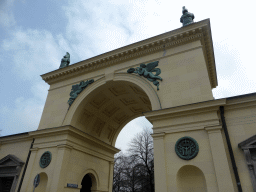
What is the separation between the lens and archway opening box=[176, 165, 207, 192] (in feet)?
27.5

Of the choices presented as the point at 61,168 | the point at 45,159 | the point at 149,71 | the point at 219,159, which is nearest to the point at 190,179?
the point at 219,159

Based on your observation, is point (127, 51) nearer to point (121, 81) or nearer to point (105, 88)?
point (121, 81)

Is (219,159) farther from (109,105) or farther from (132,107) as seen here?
(109,105)

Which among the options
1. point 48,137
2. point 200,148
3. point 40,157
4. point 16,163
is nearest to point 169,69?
point 200,148

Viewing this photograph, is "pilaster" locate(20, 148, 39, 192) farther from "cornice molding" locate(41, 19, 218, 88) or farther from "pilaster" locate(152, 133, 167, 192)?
"pilaster" locate(152, 133, 167, 192)

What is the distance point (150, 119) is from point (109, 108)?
6.64 metres

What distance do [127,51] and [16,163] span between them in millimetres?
11899

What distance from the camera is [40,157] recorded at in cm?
1298

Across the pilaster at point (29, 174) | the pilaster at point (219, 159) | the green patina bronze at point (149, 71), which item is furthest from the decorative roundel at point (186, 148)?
the pilaster at point (29, 174)

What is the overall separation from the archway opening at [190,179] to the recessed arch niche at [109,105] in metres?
3.79

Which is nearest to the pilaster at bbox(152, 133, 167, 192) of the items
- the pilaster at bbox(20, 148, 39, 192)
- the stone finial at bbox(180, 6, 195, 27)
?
the stone finial at bbox(180, 6, 195, 27)

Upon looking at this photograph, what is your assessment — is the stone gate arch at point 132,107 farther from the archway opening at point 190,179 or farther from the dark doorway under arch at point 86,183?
the dark doorway under arch at point 86,183

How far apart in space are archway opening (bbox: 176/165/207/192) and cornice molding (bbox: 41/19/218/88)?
7.69 m

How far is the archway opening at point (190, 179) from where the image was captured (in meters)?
8.38
